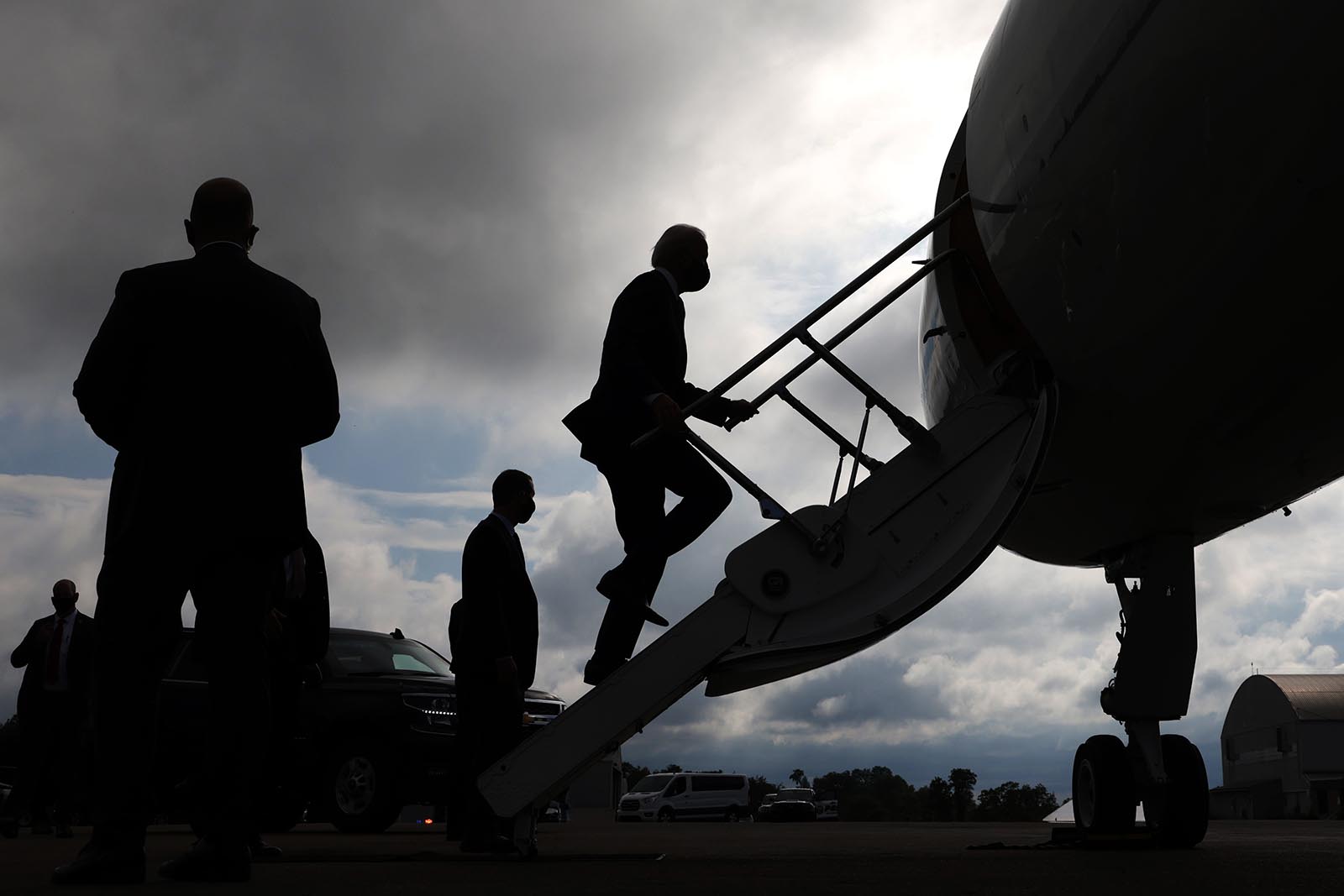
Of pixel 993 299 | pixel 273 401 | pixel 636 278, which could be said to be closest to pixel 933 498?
pixel 993 299

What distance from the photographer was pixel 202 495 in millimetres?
3416

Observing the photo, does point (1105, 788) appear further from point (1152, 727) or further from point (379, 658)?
point (379, 658)

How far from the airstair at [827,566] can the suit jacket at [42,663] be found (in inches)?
299

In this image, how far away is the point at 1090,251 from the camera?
4.41 meters

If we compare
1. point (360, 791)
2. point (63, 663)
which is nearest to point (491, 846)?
point (360, 791)

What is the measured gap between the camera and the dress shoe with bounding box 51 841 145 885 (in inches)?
122

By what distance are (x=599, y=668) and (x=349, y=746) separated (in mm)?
7089

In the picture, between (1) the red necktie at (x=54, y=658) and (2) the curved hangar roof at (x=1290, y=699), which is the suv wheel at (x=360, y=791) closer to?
(1) the red necktie at (x=54, y=658)

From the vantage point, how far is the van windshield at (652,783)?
124ft

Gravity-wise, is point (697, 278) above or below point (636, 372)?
above

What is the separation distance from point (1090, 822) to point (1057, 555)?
1498 mm

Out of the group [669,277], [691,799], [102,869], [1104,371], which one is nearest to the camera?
[102,869]

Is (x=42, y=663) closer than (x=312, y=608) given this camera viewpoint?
No

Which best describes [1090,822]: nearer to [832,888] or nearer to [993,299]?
[993,299]
